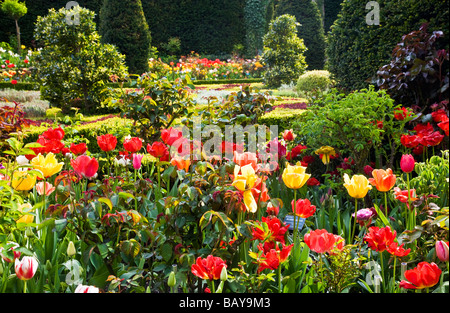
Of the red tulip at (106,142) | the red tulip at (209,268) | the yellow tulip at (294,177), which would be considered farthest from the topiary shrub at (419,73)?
the red tulip at (209,268)

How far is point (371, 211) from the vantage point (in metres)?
1.92

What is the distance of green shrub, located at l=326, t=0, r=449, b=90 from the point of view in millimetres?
3291

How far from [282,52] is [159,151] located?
9.53m

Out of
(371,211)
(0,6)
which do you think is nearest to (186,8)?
(0,6)

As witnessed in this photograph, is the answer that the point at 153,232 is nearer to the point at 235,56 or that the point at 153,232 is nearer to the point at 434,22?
the point at 434,22

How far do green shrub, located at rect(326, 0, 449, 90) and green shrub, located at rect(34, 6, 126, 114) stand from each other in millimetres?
3647

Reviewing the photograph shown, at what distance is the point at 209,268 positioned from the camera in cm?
126

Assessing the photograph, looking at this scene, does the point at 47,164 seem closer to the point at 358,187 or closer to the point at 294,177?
the point at 294,177

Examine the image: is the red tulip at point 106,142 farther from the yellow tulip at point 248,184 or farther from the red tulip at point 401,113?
the red tulip at point 401,113

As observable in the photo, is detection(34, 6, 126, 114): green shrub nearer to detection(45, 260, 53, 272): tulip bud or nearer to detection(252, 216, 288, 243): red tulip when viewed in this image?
detection(45, 260, 53, 272): tulip bud

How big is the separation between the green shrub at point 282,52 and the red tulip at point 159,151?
920 cm

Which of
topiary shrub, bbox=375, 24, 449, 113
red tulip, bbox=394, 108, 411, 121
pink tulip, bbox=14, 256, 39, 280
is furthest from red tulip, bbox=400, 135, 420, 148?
pink tulip, bbox=14, 256, 39, 280

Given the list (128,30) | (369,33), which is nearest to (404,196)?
(369,33)

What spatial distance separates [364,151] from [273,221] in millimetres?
1470
